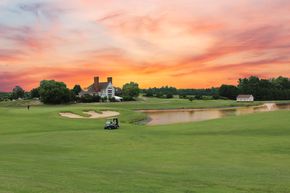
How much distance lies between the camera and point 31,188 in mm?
11398

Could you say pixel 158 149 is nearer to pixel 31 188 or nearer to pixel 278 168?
pixel 278 168

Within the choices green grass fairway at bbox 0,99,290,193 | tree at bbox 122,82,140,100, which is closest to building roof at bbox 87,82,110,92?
tree at bbox 122,82,140,100

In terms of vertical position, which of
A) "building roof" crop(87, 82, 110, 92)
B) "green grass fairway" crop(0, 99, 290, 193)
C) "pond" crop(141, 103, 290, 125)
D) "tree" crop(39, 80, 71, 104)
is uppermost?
"building roof" crop(87, 82, 110, 92)

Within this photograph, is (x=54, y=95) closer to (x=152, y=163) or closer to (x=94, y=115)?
(x=94, y=115)

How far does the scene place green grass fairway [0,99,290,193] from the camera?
43.4ft

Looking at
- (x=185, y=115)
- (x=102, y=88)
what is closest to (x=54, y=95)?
(x=102, y=88)

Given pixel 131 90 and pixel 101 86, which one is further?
pixel 101 86

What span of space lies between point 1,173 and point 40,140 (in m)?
19.7

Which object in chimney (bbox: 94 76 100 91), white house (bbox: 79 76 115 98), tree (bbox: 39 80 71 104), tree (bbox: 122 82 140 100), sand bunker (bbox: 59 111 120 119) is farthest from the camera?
chimney (bbox: 94 76 100 91)

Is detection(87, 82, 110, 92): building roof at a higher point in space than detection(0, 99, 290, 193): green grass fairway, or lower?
higher

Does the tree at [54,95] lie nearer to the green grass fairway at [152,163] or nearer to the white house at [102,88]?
the white house at [102,88]

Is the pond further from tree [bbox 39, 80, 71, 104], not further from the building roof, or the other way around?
the building roof

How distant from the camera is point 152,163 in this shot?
2120 cm

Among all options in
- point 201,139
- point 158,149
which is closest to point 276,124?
point 201,139
